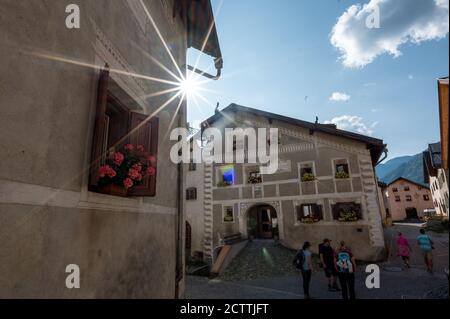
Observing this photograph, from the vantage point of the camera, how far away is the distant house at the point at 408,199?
4366cm

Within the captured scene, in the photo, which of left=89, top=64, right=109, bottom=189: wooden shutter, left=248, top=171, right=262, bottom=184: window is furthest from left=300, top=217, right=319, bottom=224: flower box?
left=89, top=64, right=109, bottom=189: wooden shutter

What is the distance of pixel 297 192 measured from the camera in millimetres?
16406

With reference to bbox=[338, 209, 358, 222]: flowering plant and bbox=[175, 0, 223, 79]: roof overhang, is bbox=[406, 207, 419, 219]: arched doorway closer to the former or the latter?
bbox=[338, 209, 358, 222]: flowering plant

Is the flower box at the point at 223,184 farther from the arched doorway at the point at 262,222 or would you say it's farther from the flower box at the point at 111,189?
the flower box at the point at 111,189

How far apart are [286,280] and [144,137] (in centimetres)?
1053

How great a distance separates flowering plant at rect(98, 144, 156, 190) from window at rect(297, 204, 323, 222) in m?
14.2

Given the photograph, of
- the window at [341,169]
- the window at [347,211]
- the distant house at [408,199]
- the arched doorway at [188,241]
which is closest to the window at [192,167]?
the arched doorway at [188,241]

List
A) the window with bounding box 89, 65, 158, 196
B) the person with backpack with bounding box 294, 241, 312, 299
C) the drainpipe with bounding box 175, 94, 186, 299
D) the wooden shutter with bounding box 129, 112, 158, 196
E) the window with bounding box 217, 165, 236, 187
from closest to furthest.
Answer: the window with bounding box 89, 65, 158, 196 → the wooden shutter with bounding box 129, 112, 158, 196 → the drainpipe with bounding box 175, 94, 186, 299 → the person with backpack with bounding box 294, 241, 312, 299 → the window with bounding box 217, 165, 236, 187

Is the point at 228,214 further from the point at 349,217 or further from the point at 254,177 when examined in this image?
the point at 349,217

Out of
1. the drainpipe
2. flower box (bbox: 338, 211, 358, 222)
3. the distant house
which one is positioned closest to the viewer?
the drainpipe

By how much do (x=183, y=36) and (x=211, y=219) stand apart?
13.5 meters

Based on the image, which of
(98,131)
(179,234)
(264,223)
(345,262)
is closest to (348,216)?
(264,223)

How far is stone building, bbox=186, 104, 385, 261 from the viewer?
48.3 ft

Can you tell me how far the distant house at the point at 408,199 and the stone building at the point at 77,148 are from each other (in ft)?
159
